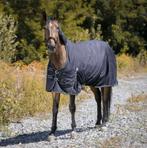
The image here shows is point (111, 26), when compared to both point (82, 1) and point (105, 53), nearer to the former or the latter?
point (82, 1)

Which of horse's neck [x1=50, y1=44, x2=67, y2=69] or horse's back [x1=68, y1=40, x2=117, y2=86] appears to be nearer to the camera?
horse's neck [x1=50, y1=44, x2=67, y2=69]

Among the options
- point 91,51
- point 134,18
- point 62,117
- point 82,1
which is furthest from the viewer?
point 134,18

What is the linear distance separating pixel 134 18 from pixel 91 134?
25806 millimetres

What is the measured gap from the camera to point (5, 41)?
62.1ft

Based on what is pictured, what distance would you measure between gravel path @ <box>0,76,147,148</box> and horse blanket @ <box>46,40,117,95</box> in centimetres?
102

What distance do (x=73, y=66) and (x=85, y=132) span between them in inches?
63.3

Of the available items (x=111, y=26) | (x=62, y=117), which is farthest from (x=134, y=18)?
(x=62, y=117)

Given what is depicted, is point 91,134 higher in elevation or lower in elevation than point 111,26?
lower

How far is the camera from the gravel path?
1112 centimetres

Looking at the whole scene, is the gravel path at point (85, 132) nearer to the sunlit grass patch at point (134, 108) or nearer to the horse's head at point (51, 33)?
the sunlit grass patch at point (134, 108)

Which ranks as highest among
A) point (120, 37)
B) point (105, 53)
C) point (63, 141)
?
point (120, 37)

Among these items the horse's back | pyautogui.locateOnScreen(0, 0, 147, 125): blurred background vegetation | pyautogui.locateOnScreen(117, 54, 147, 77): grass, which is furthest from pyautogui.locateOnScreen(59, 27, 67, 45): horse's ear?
pyautogui.locateOnScreen(117, 54, 147, 77): grass

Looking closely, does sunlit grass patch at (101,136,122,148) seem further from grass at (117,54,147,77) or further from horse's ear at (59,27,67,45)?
grass at (117,54,147,77)

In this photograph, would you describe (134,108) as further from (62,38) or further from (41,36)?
(41,36)
